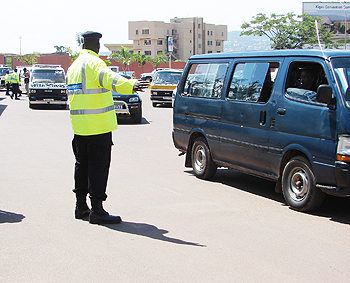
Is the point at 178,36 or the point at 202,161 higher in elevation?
the point at 178,36

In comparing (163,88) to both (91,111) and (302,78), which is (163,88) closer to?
(302,78)

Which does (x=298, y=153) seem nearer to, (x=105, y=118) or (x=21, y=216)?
(x=105, y=118)

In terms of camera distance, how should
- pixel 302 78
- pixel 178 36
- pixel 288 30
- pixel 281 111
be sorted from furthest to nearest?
pixel 178 36, pixel 288 30, pixel 302 78, pixel 281 111

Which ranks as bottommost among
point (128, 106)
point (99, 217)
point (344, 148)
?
point (99, 217)

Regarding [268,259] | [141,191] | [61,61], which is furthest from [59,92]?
[61,61]

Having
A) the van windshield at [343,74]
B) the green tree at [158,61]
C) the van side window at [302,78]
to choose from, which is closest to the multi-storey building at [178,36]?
the green tree at [158,61]

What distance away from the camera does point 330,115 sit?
584 centimetres

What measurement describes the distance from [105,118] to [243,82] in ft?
8.46

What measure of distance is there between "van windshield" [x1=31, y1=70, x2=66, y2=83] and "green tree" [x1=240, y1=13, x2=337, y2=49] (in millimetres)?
29105

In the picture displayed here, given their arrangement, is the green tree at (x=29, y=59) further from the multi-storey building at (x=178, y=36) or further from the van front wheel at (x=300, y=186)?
the van front wheel at (x=300, y=186)

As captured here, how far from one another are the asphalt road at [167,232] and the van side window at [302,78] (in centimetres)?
152

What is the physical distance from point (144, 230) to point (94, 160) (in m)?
0.96

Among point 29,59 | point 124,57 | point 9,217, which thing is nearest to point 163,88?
point 9,217

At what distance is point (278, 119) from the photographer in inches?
258
